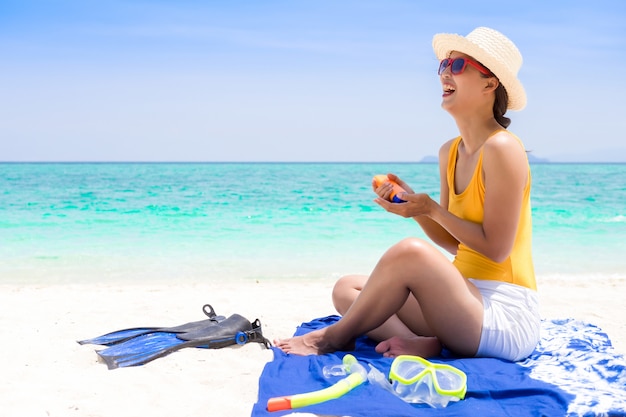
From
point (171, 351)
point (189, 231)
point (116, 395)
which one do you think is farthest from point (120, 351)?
point (189, 231)

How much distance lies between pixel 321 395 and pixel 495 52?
2095 millimetres

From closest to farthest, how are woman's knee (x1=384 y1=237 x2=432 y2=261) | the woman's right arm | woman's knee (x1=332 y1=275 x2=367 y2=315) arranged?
woman's knee (x1=384 y1=237 x2=432 y2=261), the woman's right arm, woman's knee (x1=332 y1=275 x2=367 y2=315)

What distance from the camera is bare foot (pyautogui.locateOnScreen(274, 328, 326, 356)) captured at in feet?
12.8

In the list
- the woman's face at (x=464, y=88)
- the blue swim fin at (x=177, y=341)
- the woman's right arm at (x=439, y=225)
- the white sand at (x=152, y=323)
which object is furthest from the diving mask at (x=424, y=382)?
the woman's face at (x=464, y=88)

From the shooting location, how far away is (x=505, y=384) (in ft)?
10.8

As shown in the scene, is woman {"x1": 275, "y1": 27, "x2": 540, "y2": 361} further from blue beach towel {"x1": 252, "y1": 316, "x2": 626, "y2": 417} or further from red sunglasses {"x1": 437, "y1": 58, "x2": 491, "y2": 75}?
blue beach towel {"x1": 252, "y1": 316, "x2": 626, "y2": 417}

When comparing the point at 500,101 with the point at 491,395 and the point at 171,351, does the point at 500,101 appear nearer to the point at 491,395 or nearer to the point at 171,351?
the point at 491,395

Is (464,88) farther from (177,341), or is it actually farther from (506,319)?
(177,341)

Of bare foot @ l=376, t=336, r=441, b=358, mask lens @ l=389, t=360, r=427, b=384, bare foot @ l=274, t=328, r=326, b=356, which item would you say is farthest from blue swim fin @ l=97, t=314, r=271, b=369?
mask lens @ l=389, t=360, r=427, b=384

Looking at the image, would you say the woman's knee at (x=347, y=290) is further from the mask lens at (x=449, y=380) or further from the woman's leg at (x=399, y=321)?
the mask lens at (x=449, y=380)

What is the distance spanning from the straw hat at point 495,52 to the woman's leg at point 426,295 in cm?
108

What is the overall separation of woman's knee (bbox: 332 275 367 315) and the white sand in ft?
2.03

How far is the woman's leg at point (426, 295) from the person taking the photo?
11.1 feet

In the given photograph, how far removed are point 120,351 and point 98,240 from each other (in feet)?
27.6
